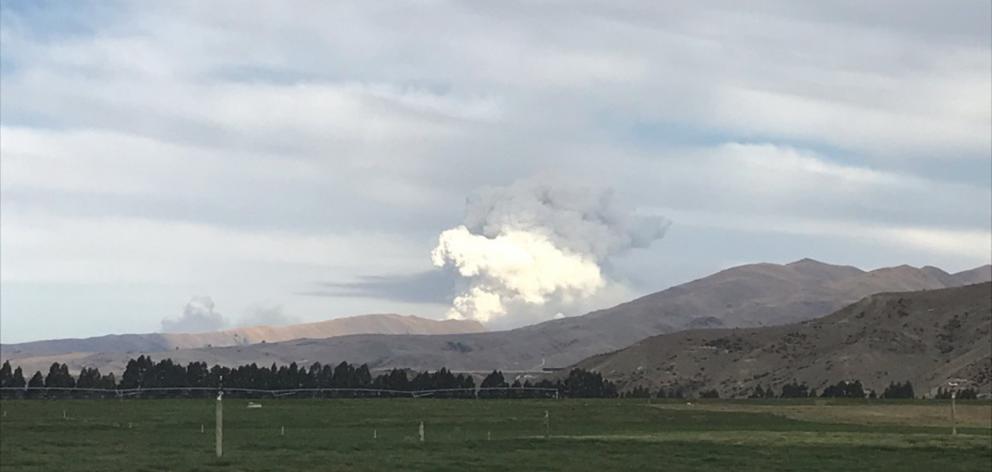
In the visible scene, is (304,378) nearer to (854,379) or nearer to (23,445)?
(854,379)

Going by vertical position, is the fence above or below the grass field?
above

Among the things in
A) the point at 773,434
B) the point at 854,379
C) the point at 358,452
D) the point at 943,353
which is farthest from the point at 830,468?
the point at 943,353

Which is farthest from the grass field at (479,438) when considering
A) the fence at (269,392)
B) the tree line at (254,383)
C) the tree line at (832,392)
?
the tree line at (832,392)

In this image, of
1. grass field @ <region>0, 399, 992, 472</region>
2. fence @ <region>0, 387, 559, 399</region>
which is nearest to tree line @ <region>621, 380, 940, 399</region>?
fence @ <region>0, 387, 559, 399</region>

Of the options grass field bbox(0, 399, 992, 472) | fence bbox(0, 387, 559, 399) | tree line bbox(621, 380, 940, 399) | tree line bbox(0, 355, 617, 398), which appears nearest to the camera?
grass field bbox(0, 399, 992, 472)

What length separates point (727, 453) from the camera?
56219 mm

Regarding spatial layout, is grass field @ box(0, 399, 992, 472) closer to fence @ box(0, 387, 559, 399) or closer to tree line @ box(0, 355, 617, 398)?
fence @ box(0, 387, 559, 399)

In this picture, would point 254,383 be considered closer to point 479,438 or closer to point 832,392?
point 832,392

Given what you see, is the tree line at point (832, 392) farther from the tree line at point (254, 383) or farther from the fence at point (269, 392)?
the fence at point (269, 392)

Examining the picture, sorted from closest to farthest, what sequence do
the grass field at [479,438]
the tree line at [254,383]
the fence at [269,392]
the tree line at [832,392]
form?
the grass field at [479,438] < the fence at [269,392] < the tree line at [254,383] < the tree line at [832,392]

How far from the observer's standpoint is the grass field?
49875 millimetres

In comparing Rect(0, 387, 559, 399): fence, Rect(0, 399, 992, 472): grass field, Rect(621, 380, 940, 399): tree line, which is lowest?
Rect(0, 399, 992, 472): grass field

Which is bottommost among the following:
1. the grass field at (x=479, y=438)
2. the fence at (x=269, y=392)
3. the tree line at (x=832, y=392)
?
the grass field at (x=479, y=438)

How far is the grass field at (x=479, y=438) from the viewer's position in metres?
49.9
